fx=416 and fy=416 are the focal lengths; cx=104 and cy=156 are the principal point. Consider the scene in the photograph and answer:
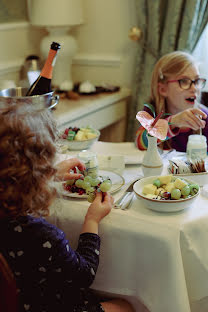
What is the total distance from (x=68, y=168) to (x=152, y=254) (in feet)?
1.40

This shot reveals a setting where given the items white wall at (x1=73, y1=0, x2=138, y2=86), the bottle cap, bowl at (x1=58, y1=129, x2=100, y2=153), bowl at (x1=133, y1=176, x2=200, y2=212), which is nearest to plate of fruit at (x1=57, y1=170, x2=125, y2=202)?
bowl at (x1=133, y1=176, x2=200, y2=212)

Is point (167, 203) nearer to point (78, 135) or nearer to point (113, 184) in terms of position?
point (113, 184)

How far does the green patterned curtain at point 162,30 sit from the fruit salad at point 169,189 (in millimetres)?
1475

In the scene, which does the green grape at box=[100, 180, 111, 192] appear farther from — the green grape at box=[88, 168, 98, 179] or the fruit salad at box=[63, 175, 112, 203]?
the green grape at box=[88, 168, 98, 179]

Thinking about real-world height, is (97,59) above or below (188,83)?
below

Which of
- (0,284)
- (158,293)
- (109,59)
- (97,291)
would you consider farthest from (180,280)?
(109,59)

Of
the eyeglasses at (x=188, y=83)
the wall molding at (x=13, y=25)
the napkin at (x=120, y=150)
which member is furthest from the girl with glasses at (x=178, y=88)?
the wall molding at (x=13, y=25)

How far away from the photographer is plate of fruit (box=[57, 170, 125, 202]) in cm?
129

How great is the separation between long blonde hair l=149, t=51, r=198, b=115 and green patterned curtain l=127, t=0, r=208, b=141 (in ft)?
1.58

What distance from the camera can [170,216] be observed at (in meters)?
1.19

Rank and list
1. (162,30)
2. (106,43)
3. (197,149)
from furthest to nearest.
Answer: (106,43), (162,30), (197,149)

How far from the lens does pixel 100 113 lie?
2.74 meters

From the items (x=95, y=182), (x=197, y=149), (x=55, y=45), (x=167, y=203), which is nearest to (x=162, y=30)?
(x=55, y=45)

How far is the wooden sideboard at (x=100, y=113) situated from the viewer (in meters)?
2.48
